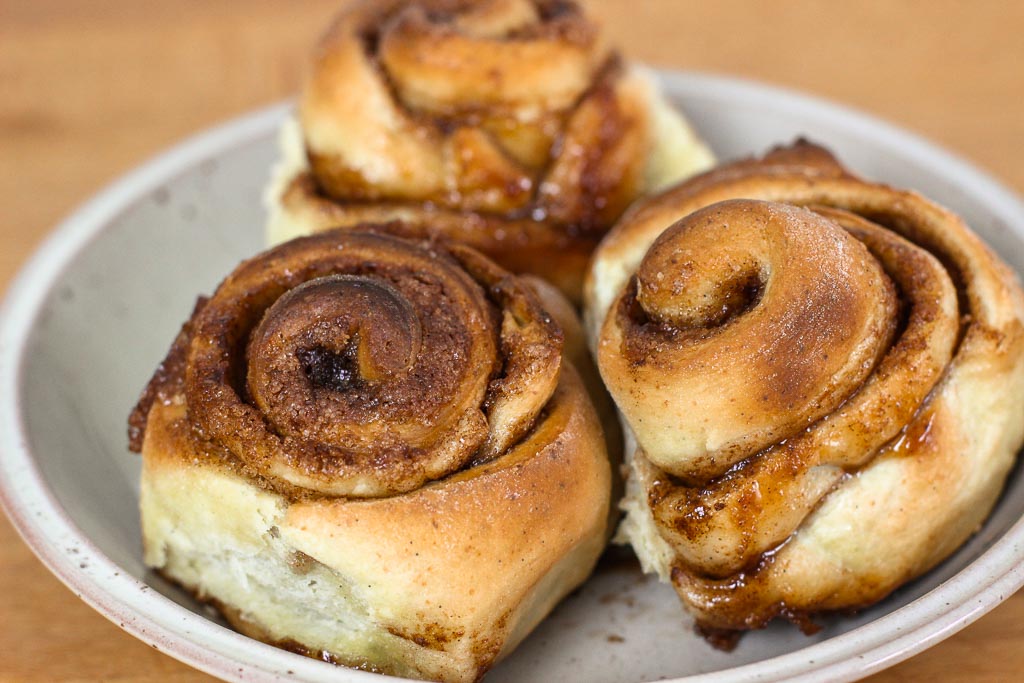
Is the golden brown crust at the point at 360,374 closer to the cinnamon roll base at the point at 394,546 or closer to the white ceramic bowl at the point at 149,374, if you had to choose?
the cinnamon roll base at the point at 394,546

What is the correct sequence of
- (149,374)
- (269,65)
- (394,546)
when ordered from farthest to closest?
1. (269,65)
2. (149,374)
3. (394,546)

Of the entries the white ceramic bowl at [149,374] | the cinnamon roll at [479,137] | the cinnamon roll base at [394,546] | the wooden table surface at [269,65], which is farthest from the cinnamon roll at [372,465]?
the wooden table surface at [269,65]

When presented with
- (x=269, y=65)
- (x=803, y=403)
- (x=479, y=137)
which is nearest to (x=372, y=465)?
(x=803, y=403)

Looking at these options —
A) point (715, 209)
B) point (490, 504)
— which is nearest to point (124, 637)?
point (490, 504)

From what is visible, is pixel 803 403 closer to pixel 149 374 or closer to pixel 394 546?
pixel 394 546

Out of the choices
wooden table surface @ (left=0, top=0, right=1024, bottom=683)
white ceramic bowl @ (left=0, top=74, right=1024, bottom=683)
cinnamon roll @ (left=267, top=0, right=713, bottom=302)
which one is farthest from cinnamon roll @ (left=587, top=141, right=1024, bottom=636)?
wooden table surface @ (left=0, top=0, right=1024, bottom=683)

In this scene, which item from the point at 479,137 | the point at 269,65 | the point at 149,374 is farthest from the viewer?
the point at 269,65

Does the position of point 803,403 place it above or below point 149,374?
above
